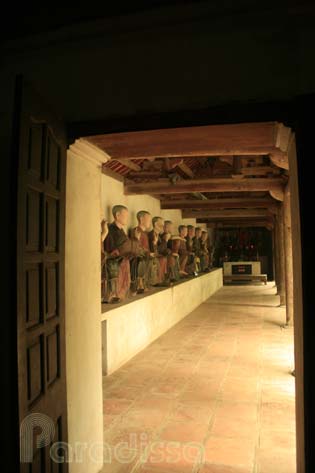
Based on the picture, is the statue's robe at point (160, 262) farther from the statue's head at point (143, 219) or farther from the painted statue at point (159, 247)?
the statue's head at point (143, 219)

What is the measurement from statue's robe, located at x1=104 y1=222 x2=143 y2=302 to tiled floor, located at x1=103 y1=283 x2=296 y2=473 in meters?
1.14

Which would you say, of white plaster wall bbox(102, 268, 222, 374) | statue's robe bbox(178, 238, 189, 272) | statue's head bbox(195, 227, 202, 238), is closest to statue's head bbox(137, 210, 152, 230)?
white plaster wall bbox(102, 268, 222, 374)

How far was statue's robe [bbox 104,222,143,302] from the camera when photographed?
6.52 meters

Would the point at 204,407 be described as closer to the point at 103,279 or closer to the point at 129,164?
the point at 103,279

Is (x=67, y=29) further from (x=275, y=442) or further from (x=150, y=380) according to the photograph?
(x=150, y=380)

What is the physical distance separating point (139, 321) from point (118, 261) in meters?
1.16

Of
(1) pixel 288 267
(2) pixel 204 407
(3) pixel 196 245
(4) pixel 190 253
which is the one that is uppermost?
(3) pixel 196 245

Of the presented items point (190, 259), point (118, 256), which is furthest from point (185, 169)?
point (190, 259)

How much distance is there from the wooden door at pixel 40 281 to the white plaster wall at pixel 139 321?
322 centimetres

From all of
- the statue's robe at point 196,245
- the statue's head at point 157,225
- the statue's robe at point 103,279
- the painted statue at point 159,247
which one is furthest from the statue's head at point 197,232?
the statue's robe at point 103,279

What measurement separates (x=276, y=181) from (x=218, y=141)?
5743 millimetres

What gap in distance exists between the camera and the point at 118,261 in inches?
263

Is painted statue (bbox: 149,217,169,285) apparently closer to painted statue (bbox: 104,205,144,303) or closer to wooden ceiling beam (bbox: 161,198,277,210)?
wooden ceiling beam (bbox: 161,198,277,210)

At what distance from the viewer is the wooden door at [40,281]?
6.37 feet
